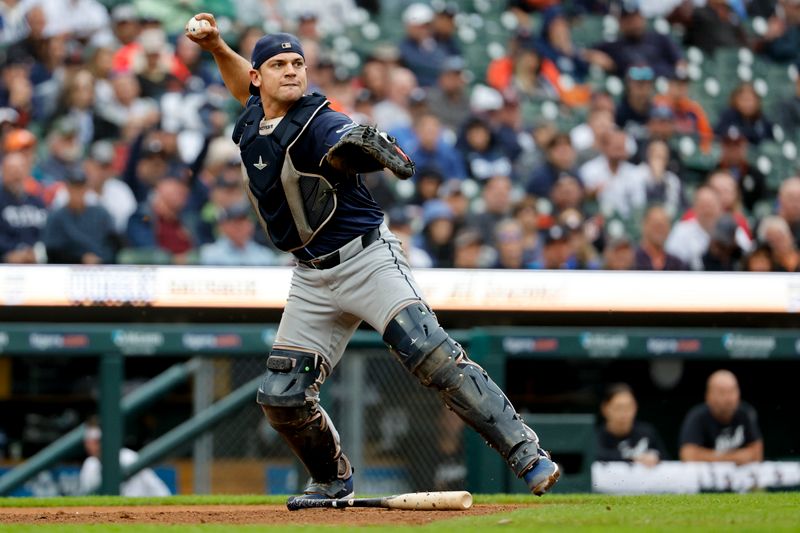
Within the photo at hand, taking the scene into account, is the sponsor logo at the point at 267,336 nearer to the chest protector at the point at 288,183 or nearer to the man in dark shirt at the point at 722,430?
the man in dark shirt at the point at 722,430

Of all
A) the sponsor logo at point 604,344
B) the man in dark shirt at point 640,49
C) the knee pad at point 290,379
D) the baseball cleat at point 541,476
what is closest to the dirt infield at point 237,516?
the baseball cleat at point 541,476

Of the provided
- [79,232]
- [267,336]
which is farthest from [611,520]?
[79,232]

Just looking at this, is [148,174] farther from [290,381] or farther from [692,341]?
[290,381]

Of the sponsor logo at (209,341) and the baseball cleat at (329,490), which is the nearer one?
the baseball cleat at (329,490)

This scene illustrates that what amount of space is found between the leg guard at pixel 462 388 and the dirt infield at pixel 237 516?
1.01 ft

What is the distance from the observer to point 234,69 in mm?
5711

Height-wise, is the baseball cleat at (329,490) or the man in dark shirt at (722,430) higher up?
the man in dark shirt at (722,430)

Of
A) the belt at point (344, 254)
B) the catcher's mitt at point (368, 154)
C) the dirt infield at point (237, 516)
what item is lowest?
the dirt infield at point (237, 516)

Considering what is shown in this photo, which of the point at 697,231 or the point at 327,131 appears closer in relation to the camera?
the point at 327,131

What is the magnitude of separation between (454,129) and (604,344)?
2.84 metres

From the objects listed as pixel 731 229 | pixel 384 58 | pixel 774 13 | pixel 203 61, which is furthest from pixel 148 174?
pixel 774 13

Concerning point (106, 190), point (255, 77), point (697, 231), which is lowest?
point (255, 77)

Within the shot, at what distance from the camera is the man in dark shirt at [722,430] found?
8.99 metres

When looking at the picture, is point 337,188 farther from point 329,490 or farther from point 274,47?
point 329,490
